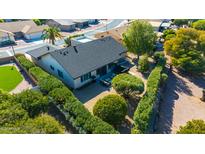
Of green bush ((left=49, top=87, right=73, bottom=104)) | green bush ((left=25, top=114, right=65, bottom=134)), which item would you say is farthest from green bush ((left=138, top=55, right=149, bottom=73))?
green bush ((left=25, top=114, right=65, bottom=134))

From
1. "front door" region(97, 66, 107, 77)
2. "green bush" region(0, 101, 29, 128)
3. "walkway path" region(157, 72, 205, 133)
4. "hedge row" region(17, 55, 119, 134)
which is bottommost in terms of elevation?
"walkway path" region(157, 72, 205, 133)

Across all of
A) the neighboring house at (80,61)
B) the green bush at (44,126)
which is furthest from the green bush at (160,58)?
the green bush at (44,126)

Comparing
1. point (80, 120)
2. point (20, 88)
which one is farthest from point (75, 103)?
point (20, 88)

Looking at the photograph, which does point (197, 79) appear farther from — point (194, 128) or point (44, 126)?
point (44, 126)

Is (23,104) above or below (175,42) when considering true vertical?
below

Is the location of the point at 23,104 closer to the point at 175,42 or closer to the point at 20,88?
the point at 20,88

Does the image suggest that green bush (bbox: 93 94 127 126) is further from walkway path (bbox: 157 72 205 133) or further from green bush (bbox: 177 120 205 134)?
green bush (bbox: 177 120 205 134)

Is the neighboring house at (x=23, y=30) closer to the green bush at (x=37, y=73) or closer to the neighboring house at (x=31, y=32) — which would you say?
the neighboring house at (x=31, y=32)
